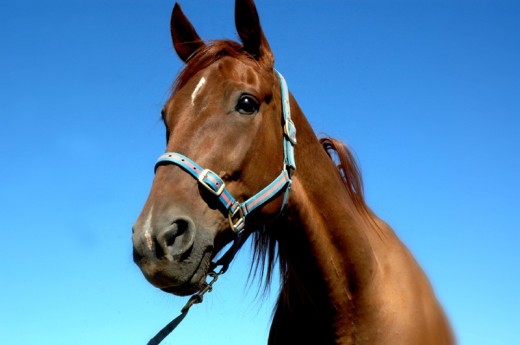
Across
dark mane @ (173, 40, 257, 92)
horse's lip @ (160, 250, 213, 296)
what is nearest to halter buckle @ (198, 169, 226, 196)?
horse's lip @ (160, 250, 213, 296)

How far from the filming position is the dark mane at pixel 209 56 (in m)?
4.21

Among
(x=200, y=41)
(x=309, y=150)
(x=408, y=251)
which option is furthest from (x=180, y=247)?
(x=408, y=251)

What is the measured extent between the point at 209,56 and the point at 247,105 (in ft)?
1.67

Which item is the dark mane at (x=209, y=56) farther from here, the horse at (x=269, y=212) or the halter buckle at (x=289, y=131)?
the halter buckle at (x=289, y=131)

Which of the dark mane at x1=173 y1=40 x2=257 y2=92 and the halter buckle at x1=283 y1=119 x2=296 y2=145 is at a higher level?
the dark mane at x1=173 y1=40 x2=257 y2=92

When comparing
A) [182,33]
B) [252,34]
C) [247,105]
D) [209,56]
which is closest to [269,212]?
[247,105]

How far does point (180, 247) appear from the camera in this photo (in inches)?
136

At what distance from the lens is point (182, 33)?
487 cm

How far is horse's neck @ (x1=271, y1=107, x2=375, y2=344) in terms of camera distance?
4262 mm

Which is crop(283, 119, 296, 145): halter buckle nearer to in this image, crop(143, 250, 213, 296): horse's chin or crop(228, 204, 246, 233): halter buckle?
crop(228, 204, 246, 233): halter buckle

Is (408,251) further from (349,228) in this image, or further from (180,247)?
(180,247)

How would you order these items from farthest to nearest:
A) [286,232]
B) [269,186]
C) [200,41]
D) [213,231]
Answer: [200,41]
[286,232]
[269,186]
[213,231]

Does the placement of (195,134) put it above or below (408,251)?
above

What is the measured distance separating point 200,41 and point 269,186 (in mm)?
1392
